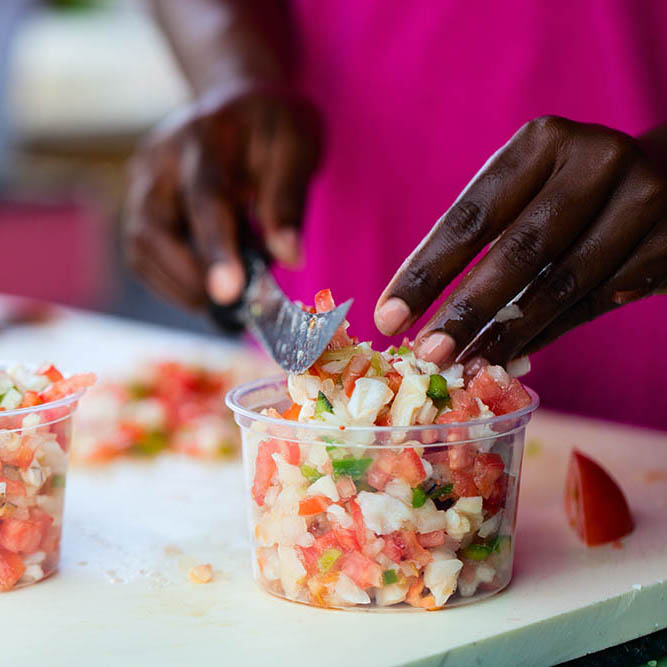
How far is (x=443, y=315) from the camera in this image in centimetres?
111

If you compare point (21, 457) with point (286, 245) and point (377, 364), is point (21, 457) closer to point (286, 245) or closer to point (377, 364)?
point (377, 364)

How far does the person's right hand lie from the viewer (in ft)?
6.81

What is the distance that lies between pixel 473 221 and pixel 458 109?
96cm

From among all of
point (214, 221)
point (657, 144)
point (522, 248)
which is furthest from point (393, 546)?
point (214, 221)

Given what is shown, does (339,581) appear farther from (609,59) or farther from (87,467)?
(609,59)

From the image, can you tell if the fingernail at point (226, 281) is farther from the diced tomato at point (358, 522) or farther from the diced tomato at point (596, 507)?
the diced tomato at point (358, 522)

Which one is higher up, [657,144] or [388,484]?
[657,144]

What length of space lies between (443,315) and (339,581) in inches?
12.1

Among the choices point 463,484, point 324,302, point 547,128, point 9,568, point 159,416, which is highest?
point 547,128

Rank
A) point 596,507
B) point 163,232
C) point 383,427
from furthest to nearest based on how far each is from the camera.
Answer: point 163,232 < point 596,507 < point 383,427

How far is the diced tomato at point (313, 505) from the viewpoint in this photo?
1.05m

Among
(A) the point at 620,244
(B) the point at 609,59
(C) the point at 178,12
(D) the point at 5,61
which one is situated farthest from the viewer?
(D) the point at 5,61

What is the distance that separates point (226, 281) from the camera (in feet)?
6.21

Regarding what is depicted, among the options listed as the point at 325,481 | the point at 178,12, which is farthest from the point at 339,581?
the point at 178,12
